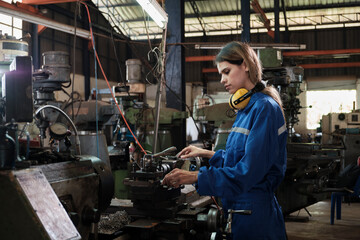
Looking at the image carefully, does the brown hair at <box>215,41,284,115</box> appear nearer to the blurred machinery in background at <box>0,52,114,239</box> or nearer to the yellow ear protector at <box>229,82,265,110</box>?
the yellow ear protector at <box>229,82,265,110</box>

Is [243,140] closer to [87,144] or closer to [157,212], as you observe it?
[157,212]

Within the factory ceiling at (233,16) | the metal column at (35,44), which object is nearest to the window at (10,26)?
the metal column at (35,44)

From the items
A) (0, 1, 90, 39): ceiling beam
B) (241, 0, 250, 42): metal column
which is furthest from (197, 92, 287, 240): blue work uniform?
(241, 0, 250, 42): metal column

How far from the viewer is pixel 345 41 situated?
12.7 metres

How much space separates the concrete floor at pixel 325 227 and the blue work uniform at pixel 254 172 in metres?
2.72

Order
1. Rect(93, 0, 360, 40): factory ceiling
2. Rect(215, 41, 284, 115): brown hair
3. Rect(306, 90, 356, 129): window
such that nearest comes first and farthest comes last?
Rect(215, 41, 284, 115): brown hair
Rect(93, 0, 360, 40): factory ceiling
Rect(306, 90, 356, 129): window

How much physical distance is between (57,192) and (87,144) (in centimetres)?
195

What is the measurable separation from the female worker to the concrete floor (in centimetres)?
273

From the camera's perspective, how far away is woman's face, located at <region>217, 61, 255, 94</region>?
143 centimetres

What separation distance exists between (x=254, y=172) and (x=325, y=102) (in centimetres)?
1253

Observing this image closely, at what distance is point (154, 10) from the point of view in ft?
8.28

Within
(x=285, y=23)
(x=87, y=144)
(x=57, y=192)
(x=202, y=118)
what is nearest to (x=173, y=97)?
(x=202, y=118)

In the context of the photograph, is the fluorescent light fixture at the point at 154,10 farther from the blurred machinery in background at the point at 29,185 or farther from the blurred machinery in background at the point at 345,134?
the blurred machinery in background at the point at 345,134

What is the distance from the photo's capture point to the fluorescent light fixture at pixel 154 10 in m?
2.41
